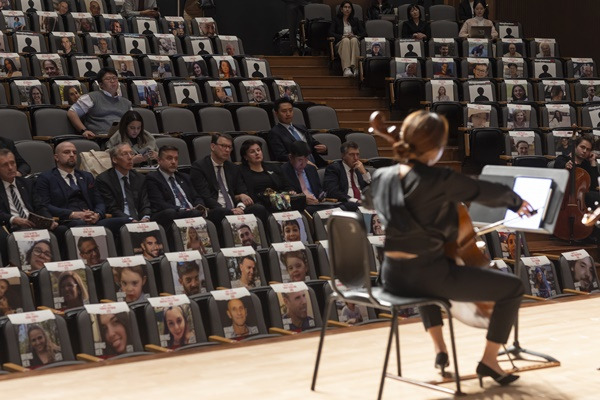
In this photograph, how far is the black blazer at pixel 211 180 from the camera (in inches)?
234

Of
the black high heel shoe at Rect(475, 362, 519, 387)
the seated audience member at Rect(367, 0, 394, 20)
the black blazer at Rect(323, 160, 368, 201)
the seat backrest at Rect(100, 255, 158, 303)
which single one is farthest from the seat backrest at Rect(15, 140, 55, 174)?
the seated audience member at Rect(367, 0, 394, 20)

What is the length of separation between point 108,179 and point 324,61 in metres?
4.10

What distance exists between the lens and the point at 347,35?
8945 mm

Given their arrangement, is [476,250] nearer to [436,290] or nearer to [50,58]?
[436,290]

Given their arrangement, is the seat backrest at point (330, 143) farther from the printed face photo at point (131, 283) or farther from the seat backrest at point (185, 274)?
the printed face photo at point (131, 283)

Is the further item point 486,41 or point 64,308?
point 486,41

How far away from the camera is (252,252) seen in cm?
508

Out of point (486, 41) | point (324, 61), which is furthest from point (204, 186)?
point (486, 41)

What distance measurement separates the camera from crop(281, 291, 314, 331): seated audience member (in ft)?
15.3

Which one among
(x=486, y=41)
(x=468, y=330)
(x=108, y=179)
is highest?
(x=486, y=41)

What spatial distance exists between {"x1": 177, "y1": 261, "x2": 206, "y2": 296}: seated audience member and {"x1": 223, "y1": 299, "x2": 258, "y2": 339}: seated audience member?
382 mm

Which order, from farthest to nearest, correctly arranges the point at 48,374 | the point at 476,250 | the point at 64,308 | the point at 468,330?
the point at 64,308, the point at 468,330, the point at 48,374, the point at 476,250

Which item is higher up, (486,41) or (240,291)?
(486,41)

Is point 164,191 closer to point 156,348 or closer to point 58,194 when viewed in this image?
point 58,194
